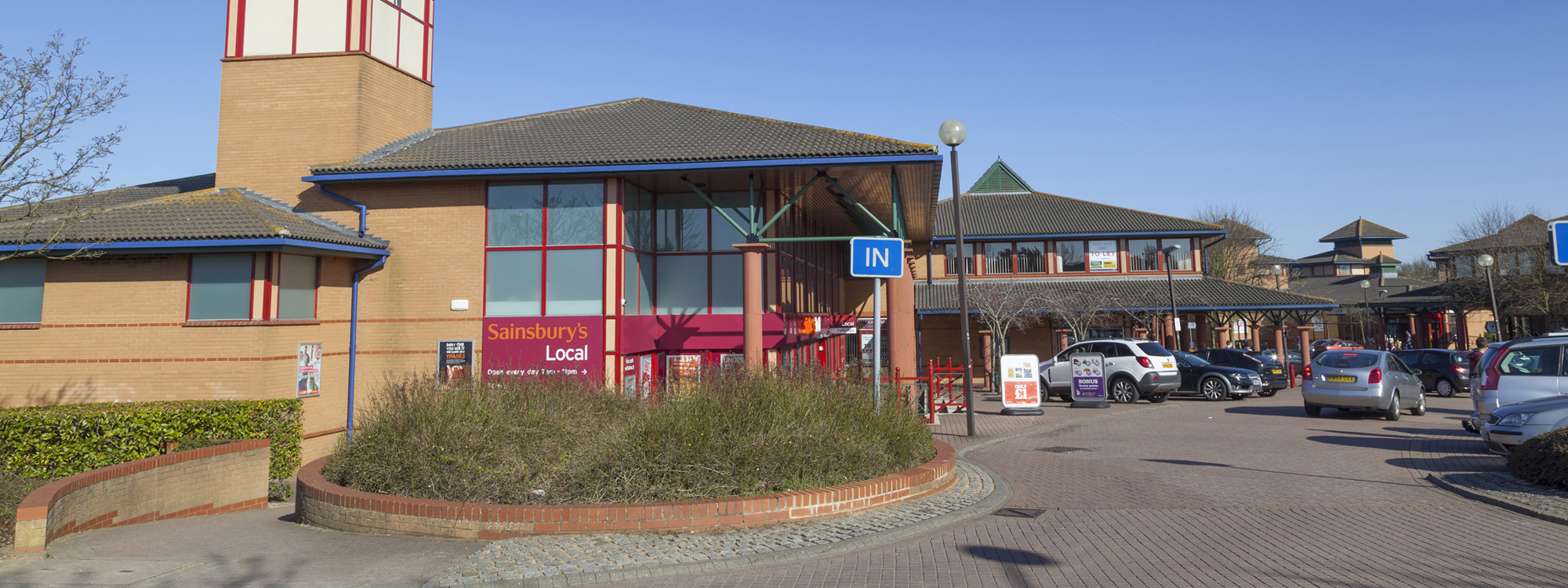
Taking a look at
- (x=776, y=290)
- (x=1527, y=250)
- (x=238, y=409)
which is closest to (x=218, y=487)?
(x=238, y=409)

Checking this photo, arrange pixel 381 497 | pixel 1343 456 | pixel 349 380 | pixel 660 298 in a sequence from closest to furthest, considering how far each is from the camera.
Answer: pixel 381 497, pixel 1343 456, pixel 349 380, pixel 660 298

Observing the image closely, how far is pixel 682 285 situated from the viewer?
17016 millimetres

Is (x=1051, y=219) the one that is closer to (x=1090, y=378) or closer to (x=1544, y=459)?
(x=1090, y=378)

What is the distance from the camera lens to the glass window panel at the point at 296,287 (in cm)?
1406

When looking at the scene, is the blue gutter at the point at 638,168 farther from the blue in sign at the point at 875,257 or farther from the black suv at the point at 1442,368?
the black suv at the point at 1442,368

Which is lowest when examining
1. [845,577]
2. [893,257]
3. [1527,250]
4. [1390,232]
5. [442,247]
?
[845,577]

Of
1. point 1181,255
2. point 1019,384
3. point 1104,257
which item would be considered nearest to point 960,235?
point 1019,384

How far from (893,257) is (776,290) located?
8.62 meters

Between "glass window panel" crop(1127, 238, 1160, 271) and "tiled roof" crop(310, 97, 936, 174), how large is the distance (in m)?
23.2

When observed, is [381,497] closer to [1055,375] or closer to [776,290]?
[776,290]

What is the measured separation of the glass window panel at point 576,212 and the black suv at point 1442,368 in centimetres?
2051

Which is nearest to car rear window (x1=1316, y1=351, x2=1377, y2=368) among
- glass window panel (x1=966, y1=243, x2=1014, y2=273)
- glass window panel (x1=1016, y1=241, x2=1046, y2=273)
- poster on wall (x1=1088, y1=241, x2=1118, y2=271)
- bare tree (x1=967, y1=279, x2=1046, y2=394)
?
bare tree (x1=967, y1=279, x2=1046, y2=394)

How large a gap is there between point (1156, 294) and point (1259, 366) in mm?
9845

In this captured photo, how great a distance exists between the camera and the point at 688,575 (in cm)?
588
